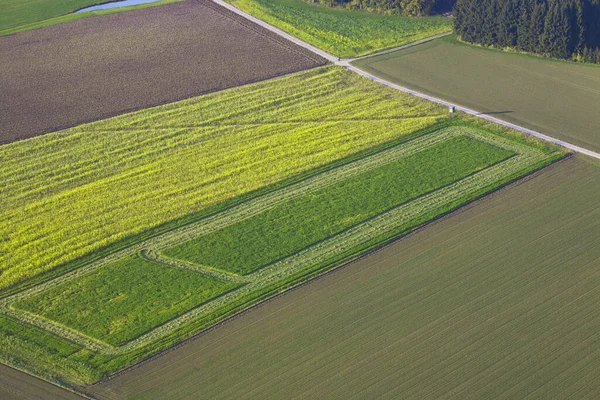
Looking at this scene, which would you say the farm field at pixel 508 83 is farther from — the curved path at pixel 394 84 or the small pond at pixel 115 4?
the small pond at pixel 115 4

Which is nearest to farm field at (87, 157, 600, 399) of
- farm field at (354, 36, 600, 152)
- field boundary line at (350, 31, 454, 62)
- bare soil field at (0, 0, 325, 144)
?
farm field at (354, 36, 600, 152)

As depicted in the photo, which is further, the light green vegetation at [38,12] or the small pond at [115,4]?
the small pond at [115,4]

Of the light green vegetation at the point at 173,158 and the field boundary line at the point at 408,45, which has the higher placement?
the field boundary line at the point at 408,45

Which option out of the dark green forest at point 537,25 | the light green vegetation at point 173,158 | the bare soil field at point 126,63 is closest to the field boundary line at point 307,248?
the light green vegetation at point 173,158

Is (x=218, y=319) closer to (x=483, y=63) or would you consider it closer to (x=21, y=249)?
(x=21, y=249)

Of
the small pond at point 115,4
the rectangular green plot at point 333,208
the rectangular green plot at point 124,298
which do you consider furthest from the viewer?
the small pond at point 115,4

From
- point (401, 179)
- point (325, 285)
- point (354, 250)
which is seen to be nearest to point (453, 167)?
point (401, 179)

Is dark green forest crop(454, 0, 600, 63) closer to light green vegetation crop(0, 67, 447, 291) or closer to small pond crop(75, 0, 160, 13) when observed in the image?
light green vegetation crop(0, 67, 447, 291)
